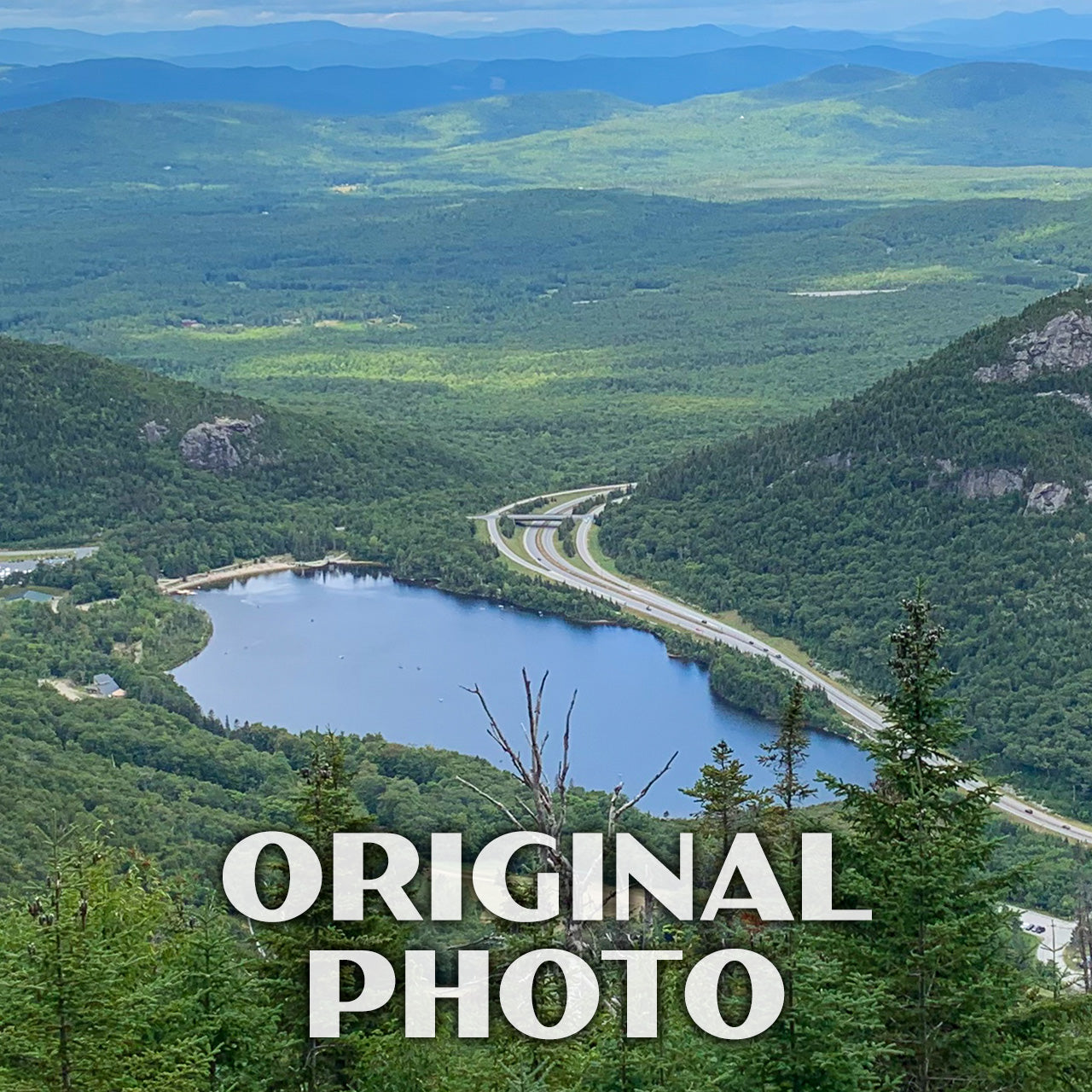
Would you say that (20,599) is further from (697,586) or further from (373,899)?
(373,899)

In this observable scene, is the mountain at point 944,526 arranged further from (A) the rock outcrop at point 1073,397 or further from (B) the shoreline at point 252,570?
(B) the shoreline at point 252,570

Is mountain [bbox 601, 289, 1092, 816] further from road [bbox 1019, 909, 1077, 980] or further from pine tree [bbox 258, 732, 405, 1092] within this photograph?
pine tree [bbox 258, 732, 405, 1092]

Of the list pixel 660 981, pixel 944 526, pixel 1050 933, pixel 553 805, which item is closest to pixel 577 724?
pixel 944 526

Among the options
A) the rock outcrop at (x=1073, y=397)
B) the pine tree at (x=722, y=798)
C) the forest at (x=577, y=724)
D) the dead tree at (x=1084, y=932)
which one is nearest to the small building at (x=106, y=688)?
the forest at (x=577, y=724)

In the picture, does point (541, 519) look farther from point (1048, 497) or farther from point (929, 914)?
point (929, 914)

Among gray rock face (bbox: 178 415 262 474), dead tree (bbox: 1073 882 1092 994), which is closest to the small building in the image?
gray rock face (bbox: 178 415 262 474)

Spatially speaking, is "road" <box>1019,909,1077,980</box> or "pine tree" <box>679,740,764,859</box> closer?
"pine tree" <box>679,740,764,859</box>
